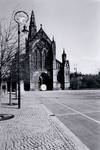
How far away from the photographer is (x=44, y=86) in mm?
69750

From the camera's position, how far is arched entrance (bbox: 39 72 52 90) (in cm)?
6969

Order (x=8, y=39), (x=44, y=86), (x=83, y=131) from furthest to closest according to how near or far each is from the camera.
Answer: (x=44, y=86), (x=8, y=39), (x=83, y=131)

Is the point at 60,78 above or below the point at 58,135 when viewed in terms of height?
above

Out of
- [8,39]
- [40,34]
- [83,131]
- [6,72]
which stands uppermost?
[40,34]

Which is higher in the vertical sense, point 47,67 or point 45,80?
point 47,67

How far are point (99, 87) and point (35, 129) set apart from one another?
7391 centimetres

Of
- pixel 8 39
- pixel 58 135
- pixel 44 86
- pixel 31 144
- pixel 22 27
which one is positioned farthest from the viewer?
pixel 44 86

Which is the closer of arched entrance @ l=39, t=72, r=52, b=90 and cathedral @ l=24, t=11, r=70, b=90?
cathedral @ l=24, t=11, r=70, b=90

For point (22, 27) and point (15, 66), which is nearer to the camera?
point (15, 66)

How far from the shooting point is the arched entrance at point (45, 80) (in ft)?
229

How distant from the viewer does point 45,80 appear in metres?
70.2

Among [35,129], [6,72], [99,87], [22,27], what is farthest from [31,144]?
[99,87]

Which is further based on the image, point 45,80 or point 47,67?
point 47,67

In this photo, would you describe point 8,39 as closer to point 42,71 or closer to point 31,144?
point 31,144
